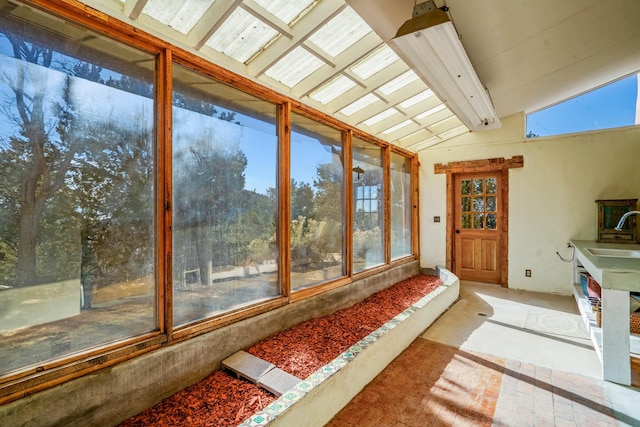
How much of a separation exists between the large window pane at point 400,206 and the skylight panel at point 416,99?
1271 mm

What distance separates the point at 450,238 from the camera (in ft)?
18.0

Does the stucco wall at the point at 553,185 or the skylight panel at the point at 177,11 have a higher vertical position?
the skylight panel at the point at 177,11

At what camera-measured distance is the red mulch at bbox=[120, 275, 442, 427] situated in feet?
5.62

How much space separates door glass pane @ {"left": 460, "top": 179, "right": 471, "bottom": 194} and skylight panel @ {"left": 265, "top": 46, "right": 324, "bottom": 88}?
4038mm

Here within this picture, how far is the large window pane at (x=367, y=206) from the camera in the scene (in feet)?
13.3

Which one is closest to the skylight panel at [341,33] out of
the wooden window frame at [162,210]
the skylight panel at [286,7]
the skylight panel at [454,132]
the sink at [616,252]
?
the skylight panel at [286,7]

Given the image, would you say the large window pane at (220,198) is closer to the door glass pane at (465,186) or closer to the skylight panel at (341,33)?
the skylight panel at (341,33)

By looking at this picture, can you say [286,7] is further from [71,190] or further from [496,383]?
[496,383]

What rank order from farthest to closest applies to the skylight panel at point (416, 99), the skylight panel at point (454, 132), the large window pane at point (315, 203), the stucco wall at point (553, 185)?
1. the skylight panel at point (454, 132)
2. the stucco wall at point (553, 185)
3. the skylight panel at point (416, 99)
4. the large window pane at point (315, 203)

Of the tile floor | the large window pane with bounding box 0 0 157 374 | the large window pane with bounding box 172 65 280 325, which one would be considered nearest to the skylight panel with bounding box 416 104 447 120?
the large window pane with bounding box 172 65 280 325

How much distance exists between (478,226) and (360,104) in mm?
3439

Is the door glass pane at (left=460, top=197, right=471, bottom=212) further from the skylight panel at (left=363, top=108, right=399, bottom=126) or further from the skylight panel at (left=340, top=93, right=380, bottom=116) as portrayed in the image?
the skylight panel at (left=340, top=93, right=380, bottom=116)

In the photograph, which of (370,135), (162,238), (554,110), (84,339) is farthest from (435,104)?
(84,339)

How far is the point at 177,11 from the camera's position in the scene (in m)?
1.87
